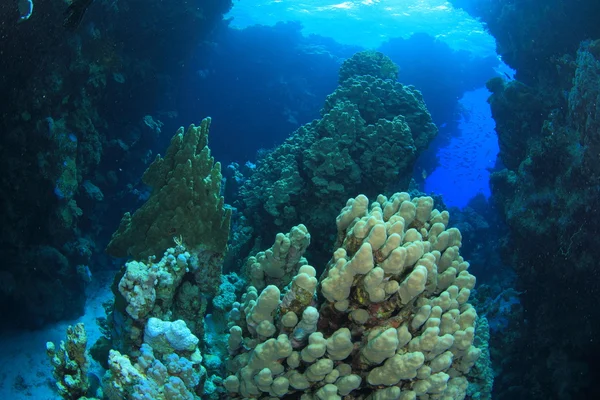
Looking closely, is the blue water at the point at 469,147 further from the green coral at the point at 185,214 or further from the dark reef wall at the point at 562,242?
the green coral at the point at 185,214

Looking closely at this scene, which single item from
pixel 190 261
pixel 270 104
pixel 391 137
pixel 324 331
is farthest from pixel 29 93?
pixel 270 104

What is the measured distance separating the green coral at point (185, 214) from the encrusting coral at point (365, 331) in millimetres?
1508

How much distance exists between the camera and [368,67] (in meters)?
11.2

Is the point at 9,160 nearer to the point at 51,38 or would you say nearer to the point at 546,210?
the point at 51,38

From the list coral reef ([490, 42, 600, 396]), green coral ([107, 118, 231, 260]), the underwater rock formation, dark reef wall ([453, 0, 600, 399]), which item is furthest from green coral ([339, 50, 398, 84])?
green coral ([107, 118, 231, 260])

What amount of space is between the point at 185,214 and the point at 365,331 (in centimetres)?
246

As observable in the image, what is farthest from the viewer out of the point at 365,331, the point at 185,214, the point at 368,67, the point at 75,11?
the point at 368,67

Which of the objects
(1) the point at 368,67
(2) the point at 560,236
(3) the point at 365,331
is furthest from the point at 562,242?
(1) the point at 368,67

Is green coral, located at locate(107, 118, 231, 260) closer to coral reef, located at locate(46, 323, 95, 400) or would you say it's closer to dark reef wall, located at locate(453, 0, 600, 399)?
coral reef, located at locate(46, 323, 95, 400)

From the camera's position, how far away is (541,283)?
7.68 m

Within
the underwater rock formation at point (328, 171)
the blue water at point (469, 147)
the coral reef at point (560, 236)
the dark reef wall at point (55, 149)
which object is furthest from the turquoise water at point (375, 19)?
the underwater rock formation at point (328, 171)

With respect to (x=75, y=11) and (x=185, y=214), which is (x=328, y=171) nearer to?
(x=185, y=214)

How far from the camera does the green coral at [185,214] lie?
3990 millimetres

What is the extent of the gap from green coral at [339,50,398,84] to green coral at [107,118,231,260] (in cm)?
791
